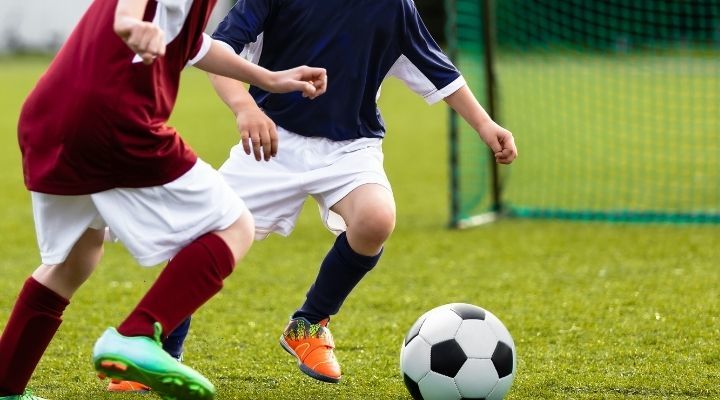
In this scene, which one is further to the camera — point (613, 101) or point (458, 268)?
point (613, 101)

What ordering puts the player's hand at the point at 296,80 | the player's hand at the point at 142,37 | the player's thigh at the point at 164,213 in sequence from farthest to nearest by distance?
1. the player's hand at the point at 296,80
2. the player's thigh at the point at 164,213
3. the player's hand at the point at 142,37

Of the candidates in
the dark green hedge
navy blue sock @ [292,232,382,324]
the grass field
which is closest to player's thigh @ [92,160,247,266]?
the grass field

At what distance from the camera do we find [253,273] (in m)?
5.25

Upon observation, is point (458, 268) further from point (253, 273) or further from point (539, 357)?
point (539, 357)

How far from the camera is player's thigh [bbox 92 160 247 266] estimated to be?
245cm

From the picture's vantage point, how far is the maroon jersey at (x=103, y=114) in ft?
7.79

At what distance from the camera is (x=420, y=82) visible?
11.4 ft

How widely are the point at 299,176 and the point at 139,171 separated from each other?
3.31ft

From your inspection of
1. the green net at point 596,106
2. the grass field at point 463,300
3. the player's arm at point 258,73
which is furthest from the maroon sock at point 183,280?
the green net at point 596,106

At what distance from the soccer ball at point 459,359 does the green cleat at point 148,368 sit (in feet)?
2.54

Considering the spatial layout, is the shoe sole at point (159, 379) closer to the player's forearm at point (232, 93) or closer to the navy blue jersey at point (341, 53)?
the player's forearm at point (232, 93)

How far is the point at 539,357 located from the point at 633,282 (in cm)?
146

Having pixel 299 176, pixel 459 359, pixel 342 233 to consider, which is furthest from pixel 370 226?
pixel 459 359

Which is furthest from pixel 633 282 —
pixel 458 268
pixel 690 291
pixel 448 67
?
pixel 448 67
